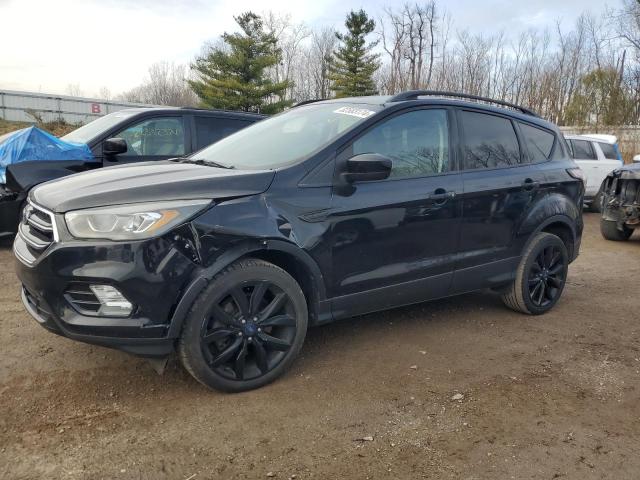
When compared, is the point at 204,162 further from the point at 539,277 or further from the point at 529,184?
the point at 539,277

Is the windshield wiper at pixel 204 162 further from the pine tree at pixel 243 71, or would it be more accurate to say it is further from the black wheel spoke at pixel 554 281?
the pine tree at pixel 243 71

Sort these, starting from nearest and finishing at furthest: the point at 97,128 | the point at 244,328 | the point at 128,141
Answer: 1. the point at 244,328
2. the point at 128,141
3. the point at 97,128

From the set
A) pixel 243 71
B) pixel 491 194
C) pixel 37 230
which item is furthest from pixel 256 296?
pixel 243 71

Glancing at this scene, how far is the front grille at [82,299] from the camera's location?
2.71 metres

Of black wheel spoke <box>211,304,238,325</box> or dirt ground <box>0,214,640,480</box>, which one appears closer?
dirt ground <box>0,214,640,480</box>

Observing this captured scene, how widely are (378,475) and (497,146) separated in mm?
2905

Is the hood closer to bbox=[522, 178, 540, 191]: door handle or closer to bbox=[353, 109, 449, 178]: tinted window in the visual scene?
bbox=[353, 109, 449, 178]: tinted window

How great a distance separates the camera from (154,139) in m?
6.61

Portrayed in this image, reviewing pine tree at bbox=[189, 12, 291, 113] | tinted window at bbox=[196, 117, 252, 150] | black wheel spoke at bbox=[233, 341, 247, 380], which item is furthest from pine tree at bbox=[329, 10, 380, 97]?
black wheel spoke at bbox=[233, 341, 247, 380]

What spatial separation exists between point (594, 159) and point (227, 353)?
12.1 m

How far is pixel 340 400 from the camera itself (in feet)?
9.98

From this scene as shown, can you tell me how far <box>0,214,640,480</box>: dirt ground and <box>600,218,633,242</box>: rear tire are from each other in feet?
17.1

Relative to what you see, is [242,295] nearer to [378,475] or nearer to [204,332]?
[204,332]

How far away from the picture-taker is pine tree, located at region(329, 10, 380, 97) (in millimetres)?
31453
